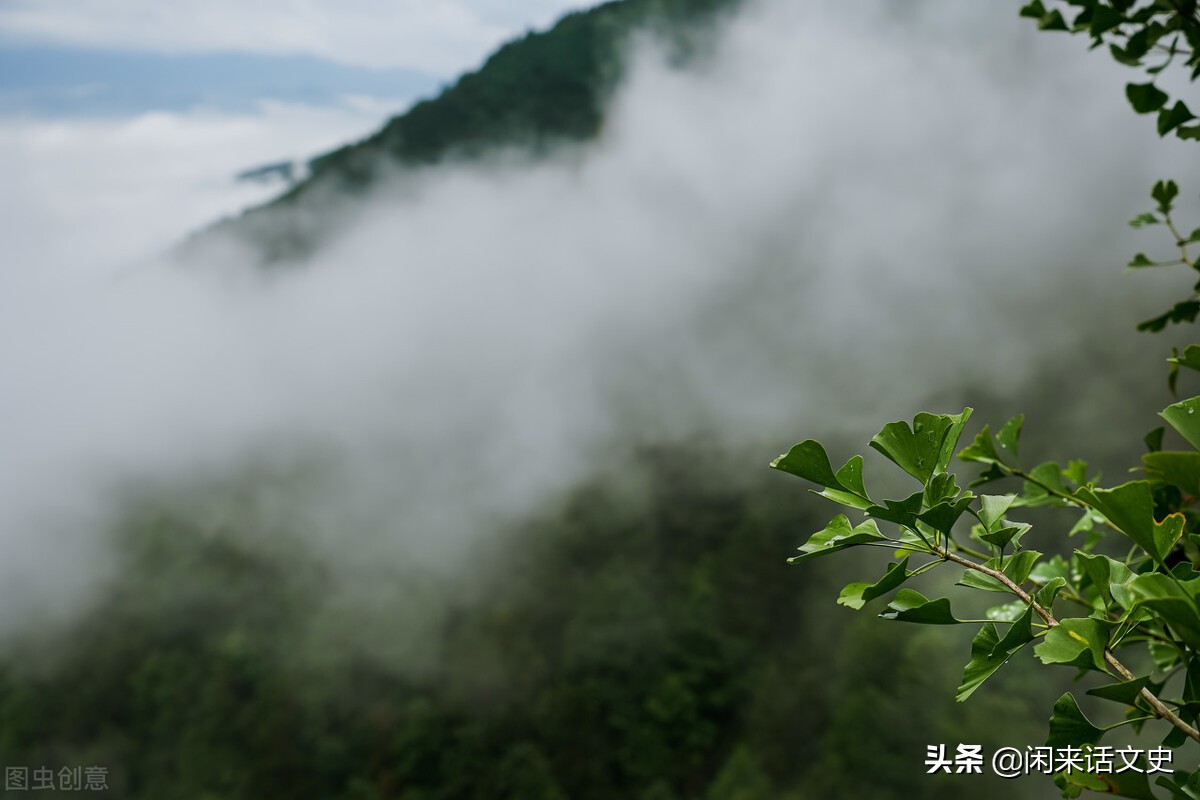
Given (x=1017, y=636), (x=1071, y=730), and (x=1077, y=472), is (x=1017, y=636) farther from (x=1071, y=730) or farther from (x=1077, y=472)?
(x=1077, y=472)

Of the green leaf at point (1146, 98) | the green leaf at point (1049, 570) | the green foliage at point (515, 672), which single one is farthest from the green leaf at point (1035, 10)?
the green foliage at point (515, 672)

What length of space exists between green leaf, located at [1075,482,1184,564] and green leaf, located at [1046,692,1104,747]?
0.15 metres

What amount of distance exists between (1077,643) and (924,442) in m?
0.17

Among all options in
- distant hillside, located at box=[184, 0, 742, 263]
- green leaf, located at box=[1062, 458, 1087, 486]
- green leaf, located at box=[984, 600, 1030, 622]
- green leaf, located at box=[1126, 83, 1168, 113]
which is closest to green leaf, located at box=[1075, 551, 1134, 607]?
green leaf, located at box=[984, 600, 1030, 622]

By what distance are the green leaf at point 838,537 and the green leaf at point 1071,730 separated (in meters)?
0.21

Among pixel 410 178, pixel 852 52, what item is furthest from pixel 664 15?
pixel 410 178

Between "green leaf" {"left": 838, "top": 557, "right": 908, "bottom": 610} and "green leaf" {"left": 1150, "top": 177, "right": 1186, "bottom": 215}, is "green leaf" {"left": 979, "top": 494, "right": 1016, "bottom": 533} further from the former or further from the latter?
"green leaf" {"left": 1150, "top": 177, "right": 1186, "bottom": 215}

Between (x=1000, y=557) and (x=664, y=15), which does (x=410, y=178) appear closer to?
(x=664, y=15)

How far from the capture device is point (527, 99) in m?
73.1

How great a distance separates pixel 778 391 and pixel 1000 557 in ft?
184

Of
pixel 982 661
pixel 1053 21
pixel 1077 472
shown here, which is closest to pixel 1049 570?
pixel 1077 472

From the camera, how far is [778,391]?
181ft

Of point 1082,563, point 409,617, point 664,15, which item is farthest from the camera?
point 664,15

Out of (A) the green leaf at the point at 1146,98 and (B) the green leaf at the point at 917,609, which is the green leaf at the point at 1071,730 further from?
(A) the green leaf at the point at 1146,98
